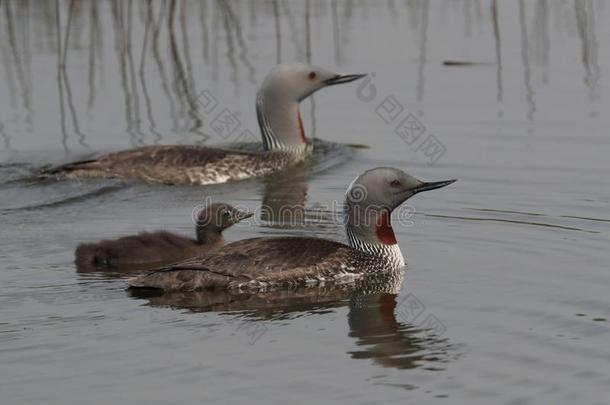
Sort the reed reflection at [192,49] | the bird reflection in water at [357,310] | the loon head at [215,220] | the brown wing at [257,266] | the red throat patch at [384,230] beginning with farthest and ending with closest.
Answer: the reed reflection at [192,49] < the loon head at [215,220] < the red throat patch at [384,230] < the brown wing at [257,266] < the bird reflection in water at [357,310]

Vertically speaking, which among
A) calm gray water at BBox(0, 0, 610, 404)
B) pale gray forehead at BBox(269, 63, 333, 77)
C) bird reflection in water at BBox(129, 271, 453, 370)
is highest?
pale gray forehead at BBox(269, 63, 333, 77)

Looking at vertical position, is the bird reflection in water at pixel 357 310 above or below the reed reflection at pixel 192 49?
below

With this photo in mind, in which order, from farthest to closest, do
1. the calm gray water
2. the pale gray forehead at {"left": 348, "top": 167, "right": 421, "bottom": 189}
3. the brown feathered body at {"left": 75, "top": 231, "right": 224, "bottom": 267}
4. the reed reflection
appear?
1. the reed reflection
2. the brown feathered body at {"left": 75, "top": 231, "right": 224, "bottom": 267}
3. the pale gray forehead at {"left": 348, "top": 167, "right": 421, "bottom": 189}
4. the calm gray water

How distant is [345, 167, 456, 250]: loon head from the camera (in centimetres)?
909

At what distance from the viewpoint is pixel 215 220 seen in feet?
32.0

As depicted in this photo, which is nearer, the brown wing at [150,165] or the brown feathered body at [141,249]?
the brown feathered body at [141,249]

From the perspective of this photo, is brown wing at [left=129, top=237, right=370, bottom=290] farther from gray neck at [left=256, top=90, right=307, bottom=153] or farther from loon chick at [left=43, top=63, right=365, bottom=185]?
gray neck at [left=256, top=90, right=307, bottom=153]

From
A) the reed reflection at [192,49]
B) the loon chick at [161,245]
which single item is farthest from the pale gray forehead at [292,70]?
the loon chick at [161,245]

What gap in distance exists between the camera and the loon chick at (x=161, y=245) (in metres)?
9.34

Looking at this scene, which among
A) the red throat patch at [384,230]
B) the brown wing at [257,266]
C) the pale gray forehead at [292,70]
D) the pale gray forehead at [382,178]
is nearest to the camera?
the brown wing at [257,266]

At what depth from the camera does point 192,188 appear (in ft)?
40.7

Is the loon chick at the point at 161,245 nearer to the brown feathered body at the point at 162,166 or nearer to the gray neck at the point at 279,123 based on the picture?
the brown feathered body at the point at 162,166

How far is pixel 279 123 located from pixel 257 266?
4.87 meters

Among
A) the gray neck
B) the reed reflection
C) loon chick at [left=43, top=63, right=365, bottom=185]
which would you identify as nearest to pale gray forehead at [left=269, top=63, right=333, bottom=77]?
loon chick at [left=43, top=63, right=365, bottom=185]
